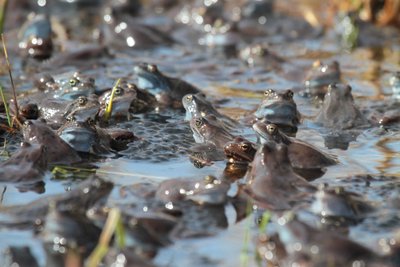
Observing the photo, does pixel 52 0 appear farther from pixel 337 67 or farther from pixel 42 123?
pixel 42 123

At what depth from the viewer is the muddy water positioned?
4586 mm

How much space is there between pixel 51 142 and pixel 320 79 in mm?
3096

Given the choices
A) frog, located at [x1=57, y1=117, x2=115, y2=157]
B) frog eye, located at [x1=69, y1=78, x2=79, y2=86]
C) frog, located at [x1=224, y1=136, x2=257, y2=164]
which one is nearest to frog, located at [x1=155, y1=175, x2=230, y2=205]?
frog, located at [x1=224, y1=136, x2=257, y2=164]

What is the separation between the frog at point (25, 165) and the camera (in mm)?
5453

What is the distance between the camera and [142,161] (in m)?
6.01

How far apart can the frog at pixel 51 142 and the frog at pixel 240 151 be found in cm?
101

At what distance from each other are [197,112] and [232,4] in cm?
570

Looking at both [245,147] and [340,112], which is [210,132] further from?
[340,112]

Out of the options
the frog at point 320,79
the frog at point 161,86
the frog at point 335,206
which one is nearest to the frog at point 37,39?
the frog at point 161,86

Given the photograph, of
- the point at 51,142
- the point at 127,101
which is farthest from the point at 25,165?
the point at 127,101

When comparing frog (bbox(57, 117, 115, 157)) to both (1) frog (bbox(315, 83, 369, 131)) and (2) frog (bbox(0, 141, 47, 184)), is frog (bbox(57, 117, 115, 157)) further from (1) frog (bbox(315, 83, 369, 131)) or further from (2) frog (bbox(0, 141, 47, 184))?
(1) frog (bbox(315, 83, 369, 131))

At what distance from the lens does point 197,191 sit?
5.11m

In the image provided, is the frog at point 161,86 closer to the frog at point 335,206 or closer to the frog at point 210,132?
the frog at point 210,132

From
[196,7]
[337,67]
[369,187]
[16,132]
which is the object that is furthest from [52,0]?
[369,187]
